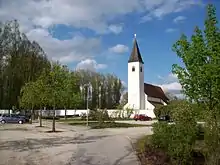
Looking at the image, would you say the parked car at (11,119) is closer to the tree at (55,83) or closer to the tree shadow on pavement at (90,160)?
the tree at (55,83)

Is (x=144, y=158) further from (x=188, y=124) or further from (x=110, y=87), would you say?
(x=110, y=87)

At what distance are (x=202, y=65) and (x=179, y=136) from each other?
532 centimetres

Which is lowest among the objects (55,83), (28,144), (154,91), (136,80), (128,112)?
(28,144)

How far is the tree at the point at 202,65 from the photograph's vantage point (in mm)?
15672

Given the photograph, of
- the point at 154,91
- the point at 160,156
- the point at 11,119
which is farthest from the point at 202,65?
the point at 154,91

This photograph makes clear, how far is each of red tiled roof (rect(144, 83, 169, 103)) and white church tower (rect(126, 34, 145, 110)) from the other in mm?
4797

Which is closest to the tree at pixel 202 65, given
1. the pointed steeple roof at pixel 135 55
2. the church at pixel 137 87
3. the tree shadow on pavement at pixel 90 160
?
the tree shadow on pavement at pixel 90 160

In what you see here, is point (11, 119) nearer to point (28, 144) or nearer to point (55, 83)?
point (55, 83)

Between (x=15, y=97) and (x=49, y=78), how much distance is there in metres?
34.2

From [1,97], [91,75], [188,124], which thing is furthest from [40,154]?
[91,75]

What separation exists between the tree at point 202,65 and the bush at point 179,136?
7.12 feet

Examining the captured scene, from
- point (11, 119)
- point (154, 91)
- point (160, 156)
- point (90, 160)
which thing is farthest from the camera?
point (154, 91)

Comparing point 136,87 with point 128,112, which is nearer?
point 128,112

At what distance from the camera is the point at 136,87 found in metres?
95.4
